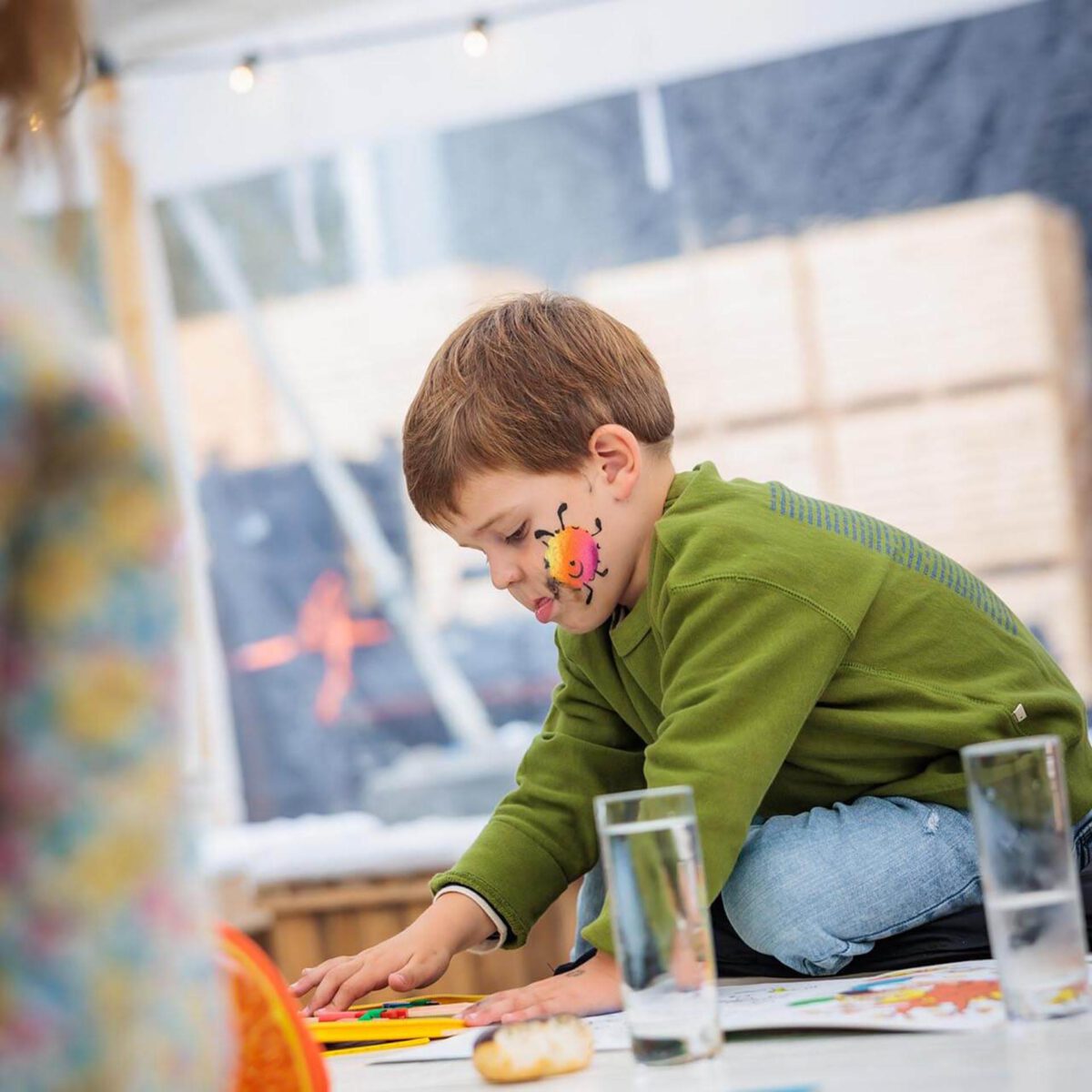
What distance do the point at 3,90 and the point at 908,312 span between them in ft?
9.12

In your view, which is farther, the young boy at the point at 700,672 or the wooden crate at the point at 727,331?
the wooden crate at the point at 727,331

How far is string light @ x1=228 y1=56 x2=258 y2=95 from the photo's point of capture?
3283mm

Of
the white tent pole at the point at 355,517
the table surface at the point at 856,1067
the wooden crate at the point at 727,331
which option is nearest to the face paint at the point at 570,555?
the table surface at the point at 856,1067

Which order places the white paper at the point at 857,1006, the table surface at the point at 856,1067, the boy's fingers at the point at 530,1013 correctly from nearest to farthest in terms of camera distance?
the table surface at the point at 856,1067 < the white paper at the point at 857,1006 < the boy's fingers at the point at 530,1013

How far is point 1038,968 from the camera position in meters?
0.76

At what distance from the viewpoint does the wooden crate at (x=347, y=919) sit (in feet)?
7.38

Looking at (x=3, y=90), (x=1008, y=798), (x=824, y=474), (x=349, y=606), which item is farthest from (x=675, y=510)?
(x=349, y=606)

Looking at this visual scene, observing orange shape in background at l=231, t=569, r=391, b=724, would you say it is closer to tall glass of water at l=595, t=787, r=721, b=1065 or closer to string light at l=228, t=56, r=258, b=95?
string light at l=228, t=56, r=258, b=95

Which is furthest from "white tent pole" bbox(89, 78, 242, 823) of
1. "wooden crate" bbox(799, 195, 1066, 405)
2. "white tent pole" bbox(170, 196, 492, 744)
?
"wooden crate" bbox(799, 195, 1066, 405)

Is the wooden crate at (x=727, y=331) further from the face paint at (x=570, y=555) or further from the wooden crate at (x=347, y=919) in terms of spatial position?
the face paint at (x=570, y=555)

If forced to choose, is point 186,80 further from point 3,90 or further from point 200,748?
point 3,90

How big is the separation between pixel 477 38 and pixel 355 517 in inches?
42.2

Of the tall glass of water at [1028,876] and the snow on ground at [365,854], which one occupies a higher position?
the tall glass of water at [1028,876]

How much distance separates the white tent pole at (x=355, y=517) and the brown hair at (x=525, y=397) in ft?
6.67
